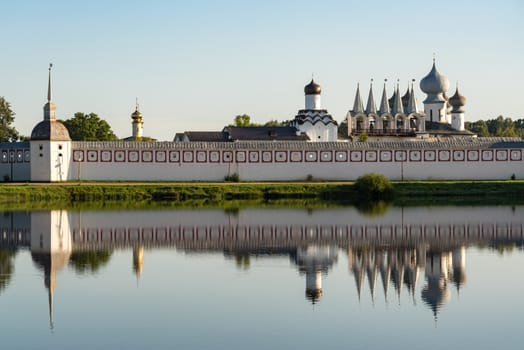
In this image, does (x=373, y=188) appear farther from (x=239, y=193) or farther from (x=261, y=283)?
(x=261, y=283)

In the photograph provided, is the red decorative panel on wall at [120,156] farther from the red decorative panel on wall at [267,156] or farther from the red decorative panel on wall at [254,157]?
the red decorative panel on wall at [267,156]

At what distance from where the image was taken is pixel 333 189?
48875 mm

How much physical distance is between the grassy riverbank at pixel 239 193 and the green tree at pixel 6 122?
19279mm

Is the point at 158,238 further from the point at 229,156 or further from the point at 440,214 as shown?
the point at 229,156

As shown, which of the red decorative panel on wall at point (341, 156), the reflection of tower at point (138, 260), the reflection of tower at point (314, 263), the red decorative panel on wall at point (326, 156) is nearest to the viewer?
the reflection of tower at point (314, 263)

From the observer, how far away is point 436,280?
21.9 metres

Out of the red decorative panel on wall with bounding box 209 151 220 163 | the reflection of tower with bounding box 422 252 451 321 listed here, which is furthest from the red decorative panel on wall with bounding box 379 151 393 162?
the reflection of tower with bounding box 422 252 451 321

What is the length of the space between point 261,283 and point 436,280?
3835 mm

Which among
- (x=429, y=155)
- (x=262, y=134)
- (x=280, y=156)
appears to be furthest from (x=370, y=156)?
(x=262, y=134)

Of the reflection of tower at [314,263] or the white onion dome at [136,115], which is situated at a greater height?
the white onion dome at [136,115]

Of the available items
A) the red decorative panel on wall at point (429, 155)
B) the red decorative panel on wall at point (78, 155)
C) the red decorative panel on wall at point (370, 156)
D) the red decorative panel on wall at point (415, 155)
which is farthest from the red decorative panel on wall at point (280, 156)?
the red decorative panel on wall at point (78, 155)

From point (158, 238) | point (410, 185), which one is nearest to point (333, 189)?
point (410, 185)

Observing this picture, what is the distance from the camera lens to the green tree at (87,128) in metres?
71.0

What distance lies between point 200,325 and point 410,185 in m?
33.7
